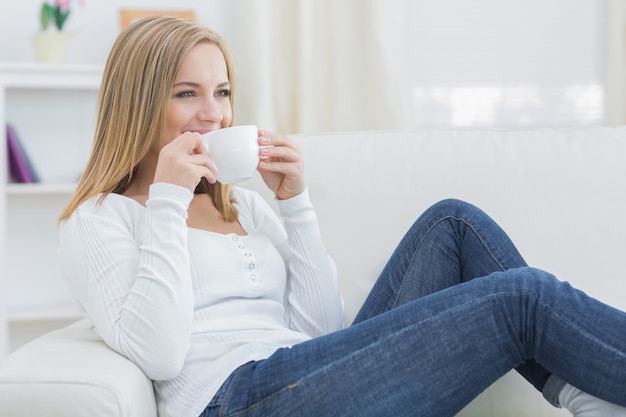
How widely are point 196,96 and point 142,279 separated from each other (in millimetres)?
365

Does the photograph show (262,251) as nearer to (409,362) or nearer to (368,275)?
(368,275)

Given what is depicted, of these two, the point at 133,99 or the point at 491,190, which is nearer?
the point at 133,99

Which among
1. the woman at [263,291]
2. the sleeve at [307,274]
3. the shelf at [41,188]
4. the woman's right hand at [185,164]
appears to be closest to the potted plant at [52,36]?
the shelf at [41,188]

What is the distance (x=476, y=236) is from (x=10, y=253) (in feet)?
6.21

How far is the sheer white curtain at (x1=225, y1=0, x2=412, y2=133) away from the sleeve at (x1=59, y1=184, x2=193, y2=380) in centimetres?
156

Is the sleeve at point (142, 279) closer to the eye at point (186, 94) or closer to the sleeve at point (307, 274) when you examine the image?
the eye at point (186, 94)

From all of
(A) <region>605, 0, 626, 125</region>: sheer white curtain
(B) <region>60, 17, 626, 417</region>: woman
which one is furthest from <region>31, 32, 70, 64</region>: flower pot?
(A) <region>605, 0, 626, 125</region>: sheer white curtain

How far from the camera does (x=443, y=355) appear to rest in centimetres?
116

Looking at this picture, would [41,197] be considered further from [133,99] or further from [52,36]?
[133,99]

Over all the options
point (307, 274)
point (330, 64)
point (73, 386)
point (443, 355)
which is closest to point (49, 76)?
point (330, 64)

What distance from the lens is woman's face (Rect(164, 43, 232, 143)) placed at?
1.42 metres

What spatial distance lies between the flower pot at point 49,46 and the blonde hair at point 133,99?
132 centimetres

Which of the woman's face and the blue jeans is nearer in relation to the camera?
the blue jeans

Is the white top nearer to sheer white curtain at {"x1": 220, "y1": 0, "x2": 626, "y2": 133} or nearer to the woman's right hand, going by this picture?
the woman's right hand
